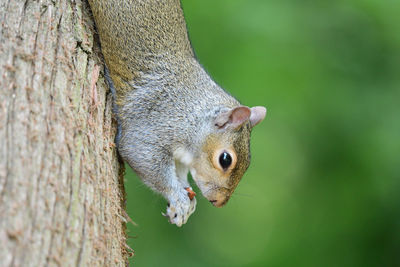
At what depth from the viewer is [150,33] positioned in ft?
9.81

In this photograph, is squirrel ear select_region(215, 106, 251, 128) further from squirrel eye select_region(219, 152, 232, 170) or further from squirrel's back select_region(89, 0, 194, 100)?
squirrel's back select_region(89, 0, 194, 100)

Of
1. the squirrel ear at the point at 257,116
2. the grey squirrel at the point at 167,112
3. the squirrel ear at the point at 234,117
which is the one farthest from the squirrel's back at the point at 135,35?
the squirrel ear at the point at 257,116

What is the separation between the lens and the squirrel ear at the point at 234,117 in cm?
298

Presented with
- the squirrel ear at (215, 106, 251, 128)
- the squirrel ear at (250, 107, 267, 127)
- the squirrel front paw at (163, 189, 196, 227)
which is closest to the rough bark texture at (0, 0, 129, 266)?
the squirrel front paw at (163, 189, 196, 227)

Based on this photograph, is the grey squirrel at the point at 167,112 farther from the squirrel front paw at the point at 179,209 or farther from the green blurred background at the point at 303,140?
the green blurred background at the point at 303,140

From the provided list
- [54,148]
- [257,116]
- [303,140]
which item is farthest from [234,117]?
[303,140]

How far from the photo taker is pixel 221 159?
3049 millimetres

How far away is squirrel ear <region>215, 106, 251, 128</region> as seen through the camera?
2979 mm

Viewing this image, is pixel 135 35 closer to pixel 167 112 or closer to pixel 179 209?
pixel 167 112

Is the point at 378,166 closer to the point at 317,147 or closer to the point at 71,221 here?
the point at 317,147

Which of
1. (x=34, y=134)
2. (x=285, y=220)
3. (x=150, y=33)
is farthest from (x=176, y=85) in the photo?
(x=285, y=220)

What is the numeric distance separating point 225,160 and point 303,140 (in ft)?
6.86

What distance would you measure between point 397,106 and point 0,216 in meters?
3.84

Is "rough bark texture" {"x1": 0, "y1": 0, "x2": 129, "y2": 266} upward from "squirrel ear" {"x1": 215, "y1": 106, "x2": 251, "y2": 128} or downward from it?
downward
